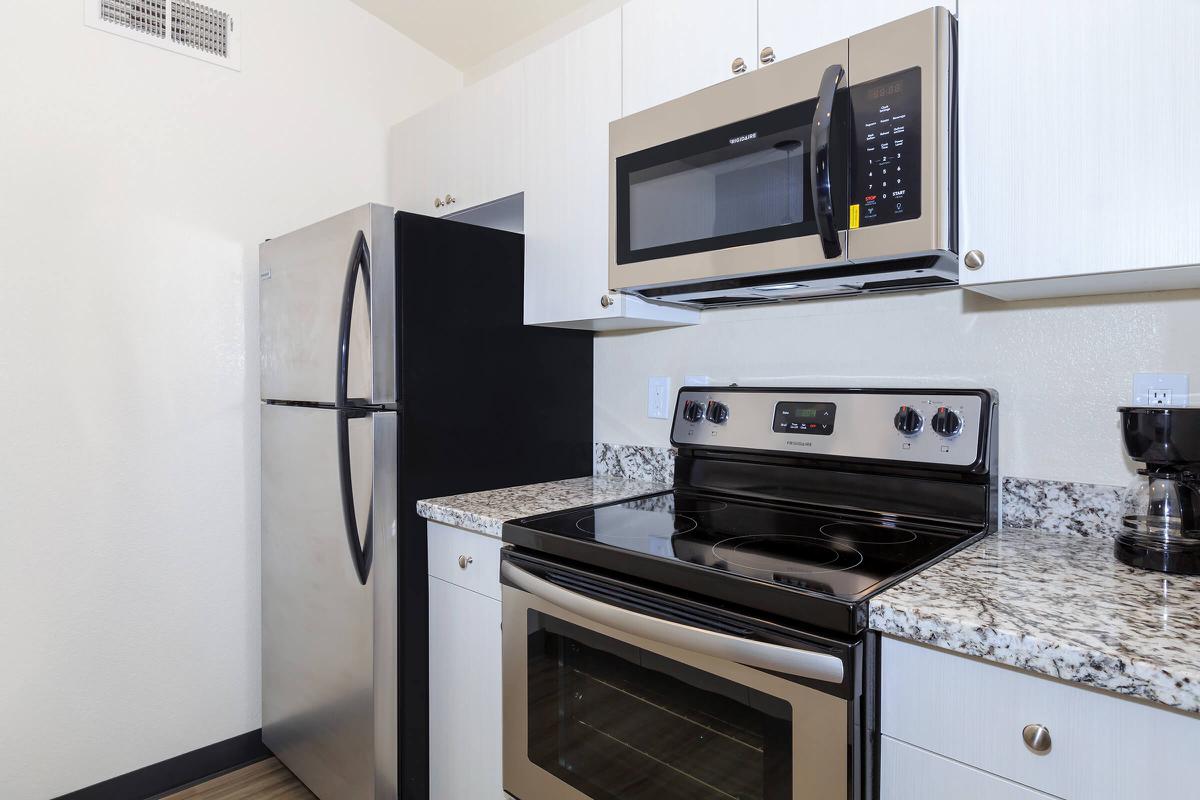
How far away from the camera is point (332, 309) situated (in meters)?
1.84

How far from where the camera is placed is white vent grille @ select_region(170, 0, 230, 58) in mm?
2152

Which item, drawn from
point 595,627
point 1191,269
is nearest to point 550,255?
point 595,627

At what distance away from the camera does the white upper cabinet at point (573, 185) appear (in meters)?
1.74

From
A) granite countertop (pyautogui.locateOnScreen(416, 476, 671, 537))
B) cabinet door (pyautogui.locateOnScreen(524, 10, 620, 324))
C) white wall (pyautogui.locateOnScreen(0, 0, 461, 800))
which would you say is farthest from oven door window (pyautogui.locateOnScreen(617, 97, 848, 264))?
white wall (pyautogui.locateOnScreen(0, 0, 461, 800))

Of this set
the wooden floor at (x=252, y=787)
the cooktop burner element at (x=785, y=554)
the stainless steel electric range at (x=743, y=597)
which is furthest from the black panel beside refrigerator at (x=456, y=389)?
the cooktop burner element at (x=785, y=554)

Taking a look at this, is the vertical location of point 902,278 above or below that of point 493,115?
below

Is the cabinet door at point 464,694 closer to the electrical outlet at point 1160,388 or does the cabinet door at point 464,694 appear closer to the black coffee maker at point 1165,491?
the black coffee maker at point 1165,491

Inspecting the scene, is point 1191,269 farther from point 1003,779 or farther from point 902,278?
point 1003,779

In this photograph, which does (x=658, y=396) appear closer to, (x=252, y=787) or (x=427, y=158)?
(x=427, y=158)

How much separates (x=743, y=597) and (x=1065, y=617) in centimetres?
42

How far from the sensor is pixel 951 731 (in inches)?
35.9

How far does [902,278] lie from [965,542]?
0.53 meters

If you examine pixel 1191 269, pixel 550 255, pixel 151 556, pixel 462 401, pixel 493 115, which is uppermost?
pixel 493 115

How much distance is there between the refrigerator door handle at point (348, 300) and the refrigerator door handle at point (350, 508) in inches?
2.2
